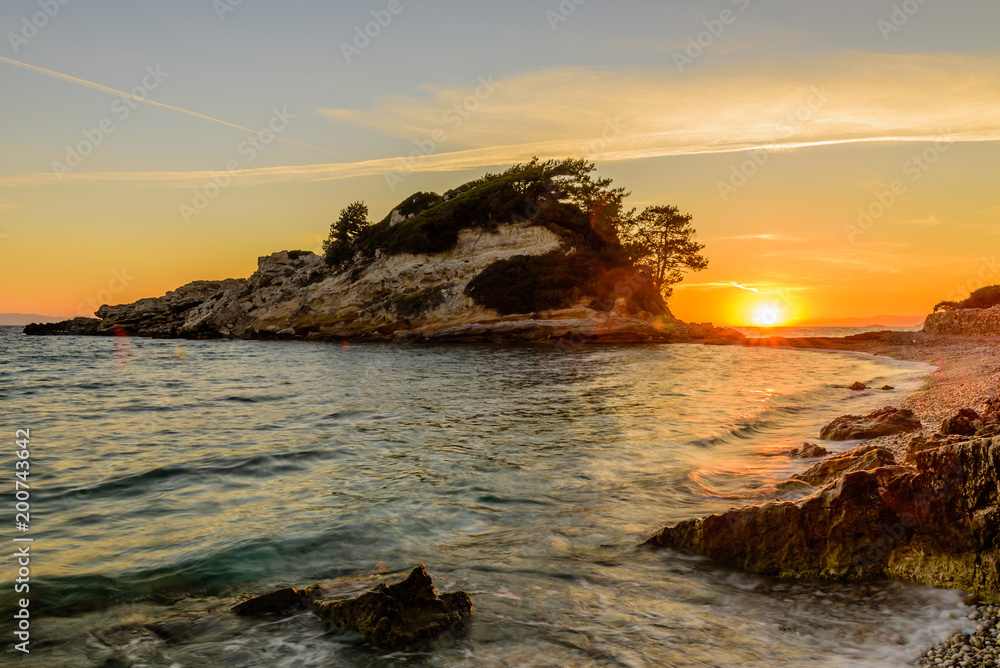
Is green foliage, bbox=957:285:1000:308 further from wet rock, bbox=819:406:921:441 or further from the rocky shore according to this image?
the rocky shore

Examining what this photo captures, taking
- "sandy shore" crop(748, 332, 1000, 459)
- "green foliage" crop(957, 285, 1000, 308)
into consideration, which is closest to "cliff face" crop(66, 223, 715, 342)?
"sandy shore" crop(748, 332, 1000, 459)

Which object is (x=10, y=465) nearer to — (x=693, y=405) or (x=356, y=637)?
(x=356, y=637)

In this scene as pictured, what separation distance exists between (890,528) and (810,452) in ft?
18.6

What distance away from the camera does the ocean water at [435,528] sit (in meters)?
4.75

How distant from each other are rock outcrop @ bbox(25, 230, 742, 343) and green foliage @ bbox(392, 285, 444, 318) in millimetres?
114

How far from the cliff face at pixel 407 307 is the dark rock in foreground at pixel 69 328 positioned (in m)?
14.5

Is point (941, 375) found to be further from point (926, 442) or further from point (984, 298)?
point (984, 298)

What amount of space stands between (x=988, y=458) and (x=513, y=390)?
1796 centimetres

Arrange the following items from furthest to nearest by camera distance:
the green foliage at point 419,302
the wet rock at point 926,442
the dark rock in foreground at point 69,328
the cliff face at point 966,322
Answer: the dark rock in foreground at point 69,328 → the green foliage at point 419,302 → the cliff face at point 966,322 → the wet rock at point 926,442

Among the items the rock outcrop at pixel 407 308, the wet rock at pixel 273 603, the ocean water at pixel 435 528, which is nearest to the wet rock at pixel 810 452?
the ocean water at pixel 435 528

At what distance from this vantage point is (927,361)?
3177 centimetres

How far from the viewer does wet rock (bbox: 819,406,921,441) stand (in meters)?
11.3

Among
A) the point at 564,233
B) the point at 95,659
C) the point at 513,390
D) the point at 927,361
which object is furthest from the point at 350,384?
the point at 564,233

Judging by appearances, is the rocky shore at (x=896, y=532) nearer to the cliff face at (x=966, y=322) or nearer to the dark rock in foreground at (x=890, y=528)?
the dark rock in foreground at (x=890, y=528)
